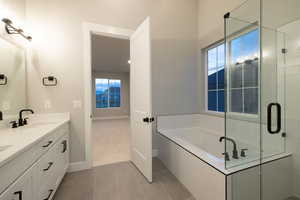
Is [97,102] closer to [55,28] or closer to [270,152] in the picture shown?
[55,28]

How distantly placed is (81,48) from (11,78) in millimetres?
975

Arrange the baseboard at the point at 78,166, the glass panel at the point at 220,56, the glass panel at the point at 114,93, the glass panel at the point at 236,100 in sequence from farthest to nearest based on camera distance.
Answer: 1. the glass panel at the point at 114,93
2. the glass panel at the point at 220,56
3. the baseboard at the point at 78,166
4. the glass panel at the point at 236,100

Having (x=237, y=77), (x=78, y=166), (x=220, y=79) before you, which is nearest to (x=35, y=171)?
(x=78, y=166)

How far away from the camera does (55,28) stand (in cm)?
207

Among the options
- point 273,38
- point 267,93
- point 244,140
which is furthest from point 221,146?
point 273,38

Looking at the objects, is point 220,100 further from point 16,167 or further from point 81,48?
point 16,167

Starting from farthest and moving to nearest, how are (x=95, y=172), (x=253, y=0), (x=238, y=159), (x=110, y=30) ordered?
(x=110, y=30) < (x=95, y=172) < (x=253, y=0) < (x=238, y=159)

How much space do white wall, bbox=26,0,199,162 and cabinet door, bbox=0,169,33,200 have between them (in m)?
1.23

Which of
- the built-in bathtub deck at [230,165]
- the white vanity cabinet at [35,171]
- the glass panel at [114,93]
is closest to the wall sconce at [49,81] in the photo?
the white vanity cabinet at [35,171]

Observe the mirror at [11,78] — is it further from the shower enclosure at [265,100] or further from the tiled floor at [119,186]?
the shower enclosure at [265,100]

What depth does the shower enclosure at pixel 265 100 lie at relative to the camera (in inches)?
56.1

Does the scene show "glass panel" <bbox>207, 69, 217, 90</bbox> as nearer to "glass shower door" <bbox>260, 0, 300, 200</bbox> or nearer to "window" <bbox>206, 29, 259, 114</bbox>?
"window" <bbox>206, 29, 259, 114</bbox>

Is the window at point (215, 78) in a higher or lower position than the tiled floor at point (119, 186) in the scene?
higher

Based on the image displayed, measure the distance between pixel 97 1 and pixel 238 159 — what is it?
306 centimetres
